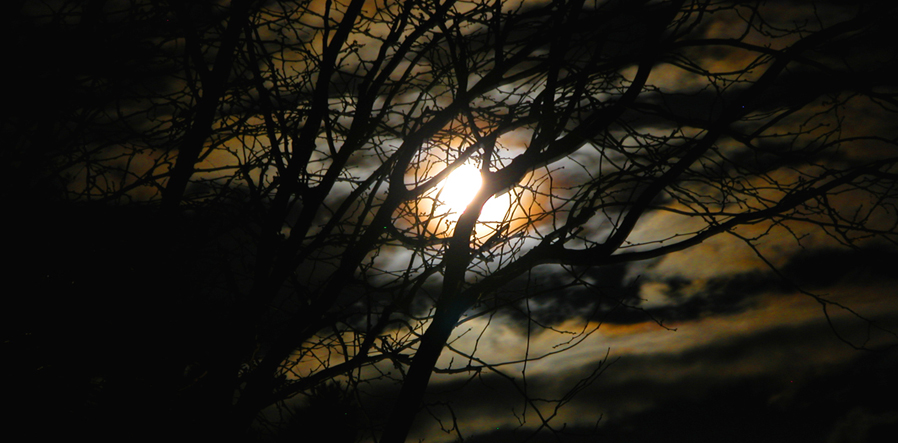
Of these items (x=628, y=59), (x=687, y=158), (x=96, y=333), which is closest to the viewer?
(x=687, y=158)

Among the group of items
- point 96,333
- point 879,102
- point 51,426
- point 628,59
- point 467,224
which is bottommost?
point 51,426

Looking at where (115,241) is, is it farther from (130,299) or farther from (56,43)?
(56,43)

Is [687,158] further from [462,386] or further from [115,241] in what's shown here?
[115,241]

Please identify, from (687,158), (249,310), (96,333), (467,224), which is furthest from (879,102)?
(96,333)

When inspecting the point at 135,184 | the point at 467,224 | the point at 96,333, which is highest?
the point at 135,184

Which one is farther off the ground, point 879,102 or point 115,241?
point 879,102

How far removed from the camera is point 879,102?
9.96 ft

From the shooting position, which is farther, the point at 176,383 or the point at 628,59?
the point at 176,383

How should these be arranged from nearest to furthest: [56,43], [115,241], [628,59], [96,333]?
[628,59], [56,43], [115,241], [96,333]

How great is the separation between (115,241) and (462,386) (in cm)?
263

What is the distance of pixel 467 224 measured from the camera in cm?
301

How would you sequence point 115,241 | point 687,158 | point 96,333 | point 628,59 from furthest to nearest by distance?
point 96,333 → point 115,241 → point 628,59 → point 687,158

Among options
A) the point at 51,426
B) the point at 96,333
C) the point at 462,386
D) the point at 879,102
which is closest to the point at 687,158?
the point at 879,102

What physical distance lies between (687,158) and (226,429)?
9.74ft
